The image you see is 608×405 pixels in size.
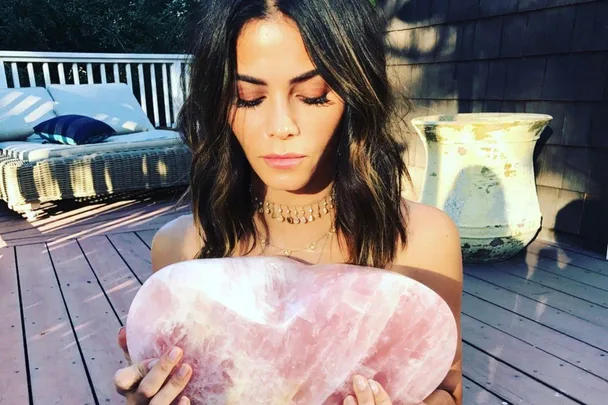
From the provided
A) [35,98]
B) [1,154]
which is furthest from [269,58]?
[35,98]

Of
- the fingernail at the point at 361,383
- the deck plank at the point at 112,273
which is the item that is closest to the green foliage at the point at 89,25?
the deck plank at the point at 112,273

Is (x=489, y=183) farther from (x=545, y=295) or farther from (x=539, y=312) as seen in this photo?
(x=539, y=312)

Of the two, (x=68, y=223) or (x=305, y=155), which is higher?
(x=305, y=155)


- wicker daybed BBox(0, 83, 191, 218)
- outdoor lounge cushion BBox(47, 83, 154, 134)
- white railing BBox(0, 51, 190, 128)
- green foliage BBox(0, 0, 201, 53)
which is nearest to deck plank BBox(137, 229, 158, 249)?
wicker daybed BBox(0, 83, 191, 218)

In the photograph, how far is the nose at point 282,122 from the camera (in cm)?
90

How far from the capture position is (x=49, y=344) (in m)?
2.03

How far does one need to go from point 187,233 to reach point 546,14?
2808 millimetres

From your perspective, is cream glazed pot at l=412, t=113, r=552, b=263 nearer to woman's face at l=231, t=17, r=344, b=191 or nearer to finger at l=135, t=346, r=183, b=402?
woman's face at l=231, t=17, r=344, b=191

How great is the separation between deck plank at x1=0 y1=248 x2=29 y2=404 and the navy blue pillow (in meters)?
1.74

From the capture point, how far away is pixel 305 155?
0.94 meters

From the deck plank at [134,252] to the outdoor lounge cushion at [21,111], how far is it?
193 centimetres

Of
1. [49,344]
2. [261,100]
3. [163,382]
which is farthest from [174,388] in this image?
[49,344]

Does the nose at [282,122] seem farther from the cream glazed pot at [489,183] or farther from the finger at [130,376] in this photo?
the cream glazed pot at [489,183]

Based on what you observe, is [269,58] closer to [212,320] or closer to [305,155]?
[305,155]
